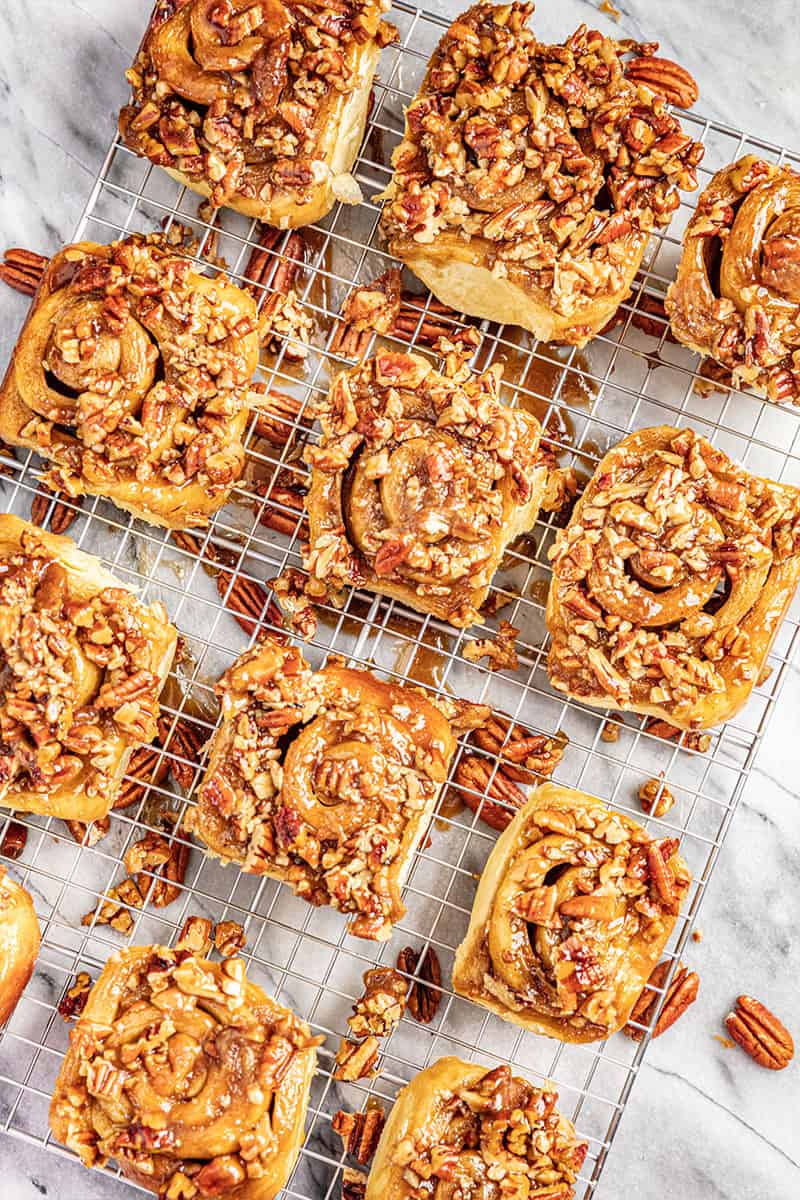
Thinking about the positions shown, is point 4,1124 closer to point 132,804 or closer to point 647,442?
point 132,804

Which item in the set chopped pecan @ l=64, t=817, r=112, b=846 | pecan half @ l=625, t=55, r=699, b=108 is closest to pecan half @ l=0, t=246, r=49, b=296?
chopped pecan @ l=64, t=817, r=112, b=846

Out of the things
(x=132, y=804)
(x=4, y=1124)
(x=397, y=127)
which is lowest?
(x=4, y=1124)

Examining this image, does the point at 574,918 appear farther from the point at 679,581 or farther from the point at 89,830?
the point at 89,830

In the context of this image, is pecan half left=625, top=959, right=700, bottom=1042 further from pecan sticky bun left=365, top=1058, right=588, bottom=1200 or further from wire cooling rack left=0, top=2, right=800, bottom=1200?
pecan sticky bun left=365, top=1058, right=588, bottom=1200

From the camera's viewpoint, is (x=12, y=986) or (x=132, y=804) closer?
(x=12, y=986)

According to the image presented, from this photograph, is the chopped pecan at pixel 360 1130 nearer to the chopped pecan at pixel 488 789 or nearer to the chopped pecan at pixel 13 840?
the chopped pecan at pixel 488 789

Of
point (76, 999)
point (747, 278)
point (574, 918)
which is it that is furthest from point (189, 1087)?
point (747, 278)

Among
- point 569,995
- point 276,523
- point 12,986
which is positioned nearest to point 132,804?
point 12,986
